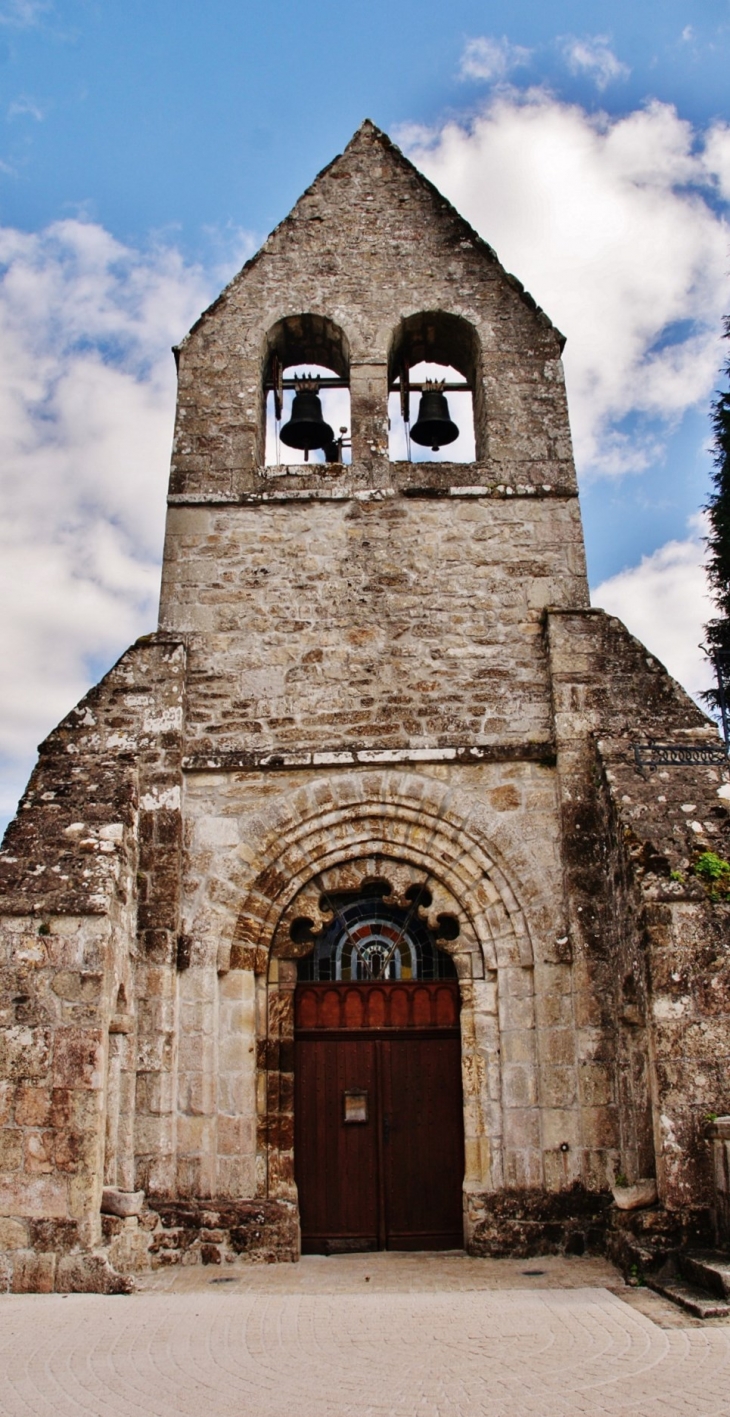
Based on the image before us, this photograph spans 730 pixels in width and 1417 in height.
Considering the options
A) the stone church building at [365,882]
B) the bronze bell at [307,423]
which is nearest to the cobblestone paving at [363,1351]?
the stone church building at [365,882]

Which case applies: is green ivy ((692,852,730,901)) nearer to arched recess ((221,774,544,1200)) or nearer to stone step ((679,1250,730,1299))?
arched recess ((221,774,544,1200))

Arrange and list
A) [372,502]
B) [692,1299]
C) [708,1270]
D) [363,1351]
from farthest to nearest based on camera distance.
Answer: [372,502], [708,1270], [692,1299], [363,1351]

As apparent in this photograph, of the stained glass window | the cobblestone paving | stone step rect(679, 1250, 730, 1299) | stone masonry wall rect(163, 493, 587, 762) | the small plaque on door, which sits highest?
stone masonry wall rect(163, 493, 587, 762)

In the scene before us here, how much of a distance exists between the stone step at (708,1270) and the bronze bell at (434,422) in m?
6.27

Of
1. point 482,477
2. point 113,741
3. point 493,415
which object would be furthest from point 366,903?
point 493,415

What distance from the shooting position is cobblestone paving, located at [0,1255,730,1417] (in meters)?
3.79

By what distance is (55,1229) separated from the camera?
5.71 meters

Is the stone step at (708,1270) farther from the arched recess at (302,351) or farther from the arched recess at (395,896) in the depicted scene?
the arched recess at (302,351)

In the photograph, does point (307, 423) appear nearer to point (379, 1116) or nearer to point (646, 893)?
point (646, 893)

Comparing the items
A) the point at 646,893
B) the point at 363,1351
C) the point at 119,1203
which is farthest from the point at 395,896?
the point at 363,1351

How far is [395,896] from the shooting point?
734 cm

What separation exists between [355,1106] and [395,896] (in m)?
1.38

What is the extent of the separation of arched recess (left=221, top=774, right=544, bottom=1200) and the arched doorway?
20 cm

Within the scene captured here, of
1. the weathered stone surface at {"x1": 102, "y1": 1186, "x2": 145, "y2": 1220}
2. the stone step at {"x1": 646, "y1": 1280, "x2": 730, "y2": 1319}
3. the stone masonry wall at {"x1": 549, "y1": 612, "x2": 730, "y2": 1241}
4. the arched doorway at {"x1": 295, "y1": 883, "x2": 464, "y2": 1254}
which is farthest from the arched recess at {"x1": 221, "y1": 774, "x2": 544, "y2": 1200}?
the stone step at {"x1": 646, "y1": 1280, "x2": 730, "y2": 1319}
